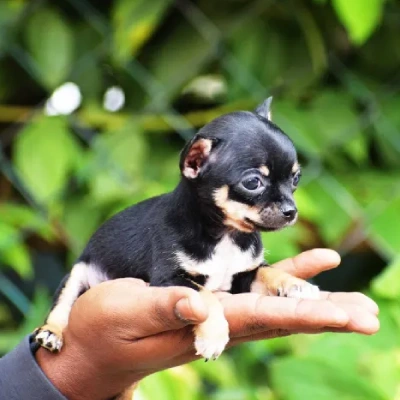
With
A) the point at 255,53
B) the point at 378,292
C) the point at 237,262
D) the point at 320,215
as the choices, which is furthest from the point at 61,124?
the point at 237,262

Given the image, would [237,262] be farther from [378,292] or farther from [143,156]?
[143,156]

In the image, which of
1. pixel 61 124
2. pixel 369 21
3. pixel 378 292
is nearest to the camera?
pixel 378 292

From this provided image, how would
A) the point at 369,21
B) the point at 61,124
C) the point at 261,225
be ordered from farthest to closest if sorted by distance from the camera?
the point at 61,124 → the point at 369,21 → the point at 261,225

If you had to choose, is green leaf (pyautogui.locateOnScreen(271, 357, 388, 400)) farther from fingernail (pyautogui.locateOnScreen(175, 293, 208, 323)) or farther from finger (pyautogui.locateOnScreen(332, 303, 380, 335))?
fingernail (pyautogui.locateOnScreen(175, 293, 208, 323))

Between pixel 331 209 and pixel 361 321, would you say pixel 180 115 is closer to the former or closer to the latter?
pixel 331 209

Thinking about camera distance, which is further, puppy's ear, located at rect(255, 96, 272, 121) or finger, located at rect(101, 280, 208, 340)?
puppy's ear, located at rect(255, 96, 272, 121)

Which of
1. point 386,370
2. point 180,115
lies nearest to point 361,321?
point 386,370

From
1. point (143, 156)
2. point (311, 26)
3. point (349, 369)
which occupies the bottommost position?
point (349, 369)

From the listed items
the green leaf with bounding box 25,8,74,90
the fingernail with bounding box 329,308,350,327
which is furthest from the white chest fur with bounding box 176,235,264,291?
the green leaf with bounding box 25,8,74,90
